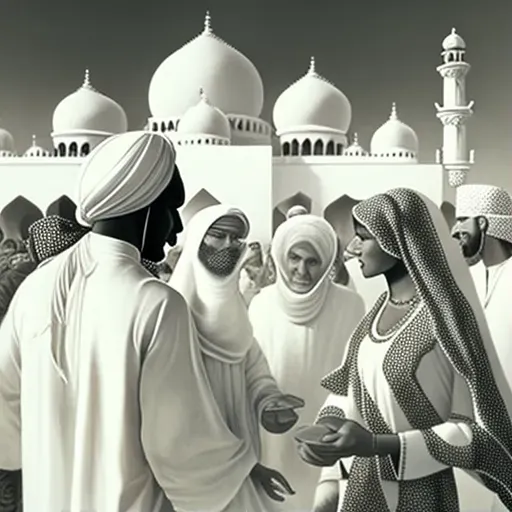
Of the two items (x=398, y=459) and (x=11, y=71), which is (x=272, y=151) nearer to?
(x=11, y=71)

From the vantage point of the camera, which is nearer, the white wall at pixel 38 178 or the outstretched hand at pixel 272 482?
the outstretched hand at pixel 272 482

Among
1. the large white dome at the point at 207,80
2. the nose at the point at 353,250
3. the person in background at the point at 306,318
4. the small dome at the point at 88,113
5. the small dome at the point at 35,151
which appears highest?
the large white dome at the point at 207,80

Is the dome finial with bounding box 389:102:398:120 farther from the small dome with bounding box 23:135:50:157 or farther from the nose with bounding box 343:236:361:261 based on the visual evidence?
the small dome with bounding box 23:135:50:157

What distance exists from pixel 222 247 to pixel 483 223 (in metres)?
0.94

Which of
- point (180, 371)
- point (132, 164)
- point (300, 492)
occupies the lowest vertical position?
point (300, 492)

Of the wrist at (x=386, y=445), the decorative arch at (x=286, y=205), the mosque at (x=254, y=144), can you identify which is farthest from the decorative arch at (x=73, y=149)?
the wrist at (x=386, y=445)

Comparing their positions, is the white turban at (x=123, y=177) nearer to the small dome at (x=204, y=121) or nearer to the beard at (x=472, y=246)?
the beard at (x=472, y=246)

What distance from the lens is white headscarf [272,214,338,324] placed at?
2.80 metres

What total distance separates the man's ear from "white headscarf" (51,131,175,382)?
3.73 ft

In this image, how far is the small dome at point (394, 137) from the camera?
3.45 m

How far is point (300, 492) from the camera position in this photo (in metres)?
2.71

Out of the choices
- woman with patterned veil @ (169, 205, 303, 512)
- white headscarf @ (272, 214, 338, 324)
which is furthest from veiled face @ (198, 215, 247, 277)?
white headscarf @ (272, 214, 338, 324)

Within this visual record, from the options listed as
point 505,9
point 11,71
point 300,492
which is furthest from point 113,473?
point 505,9

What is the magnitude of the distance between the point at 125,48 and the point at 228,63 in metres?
0.88
